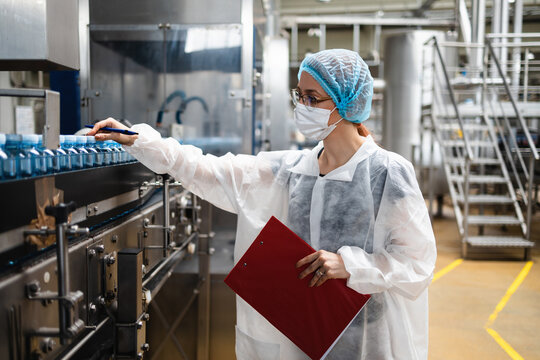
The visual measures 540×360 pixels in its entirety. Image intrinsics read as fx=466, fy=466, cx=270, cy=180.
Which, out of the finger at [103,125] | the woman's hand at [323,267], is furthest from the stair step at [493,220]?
A: the finger at [103,125]

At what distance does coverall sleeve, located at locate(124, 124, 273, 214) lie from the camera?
120 cm

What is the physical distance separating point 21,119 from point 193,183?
155 inches

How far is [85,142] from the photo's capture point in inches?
40.4

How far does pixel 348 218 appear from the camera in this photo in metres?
1.16

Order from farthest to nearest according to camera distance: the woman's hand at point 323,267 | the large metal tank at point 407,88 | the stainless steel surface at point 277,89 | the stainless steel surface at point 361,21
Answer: the stainless steel surface at point 361,21 → the large metal tank at point 407,88 → the stainless steel surface at point 277,89 → the woman's hand at point 323,267

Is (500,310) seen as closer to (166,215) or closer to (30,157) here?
(166,215)

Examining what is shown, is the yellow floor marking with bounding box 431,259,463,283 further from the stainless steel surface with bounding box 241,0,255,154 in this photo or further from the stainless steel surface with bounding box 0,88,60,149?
the stainless steel surface with bounding box 0,88,60,149

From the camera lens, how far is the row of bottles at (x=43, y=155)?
2.29ft

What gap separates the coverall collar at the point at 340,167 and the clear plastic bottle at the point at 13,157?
27.0 inches

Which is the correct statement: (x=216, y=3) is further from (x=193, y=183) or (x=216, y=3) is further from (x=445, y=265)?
(x=445, y=265)

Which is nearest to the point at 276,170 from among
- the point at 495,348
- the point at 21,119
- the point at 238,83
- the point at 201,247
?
the point at 201,247

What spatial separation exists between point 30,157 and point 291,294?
0.68 metres

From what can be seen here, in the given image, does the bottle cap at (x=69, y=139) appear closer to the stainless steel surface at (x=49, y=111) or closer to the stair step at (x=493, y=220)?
the stainless steel surface at (x=49, y=111)

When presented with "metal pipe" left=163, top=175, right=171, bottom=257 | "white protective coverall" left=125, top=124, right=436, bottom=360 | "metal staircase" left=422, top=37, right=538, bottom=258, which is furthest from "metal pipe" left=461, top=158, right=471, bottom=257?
"metal pipe" left=163, top=175, right=171, bottom=257
